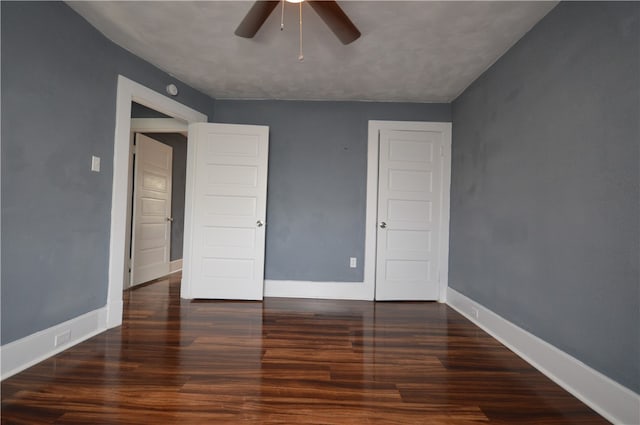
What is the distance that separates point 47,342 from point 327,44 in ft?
9.84

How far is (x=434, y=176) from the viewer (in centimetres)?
370

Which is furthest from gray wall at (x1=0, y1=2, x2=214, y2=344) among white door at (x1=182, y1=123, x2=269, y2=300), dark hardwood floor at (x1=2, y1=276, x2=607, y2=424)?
white door at (x1=182, y1=123, x2=269, y2=300)

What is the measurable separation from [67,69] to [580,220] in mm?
3507

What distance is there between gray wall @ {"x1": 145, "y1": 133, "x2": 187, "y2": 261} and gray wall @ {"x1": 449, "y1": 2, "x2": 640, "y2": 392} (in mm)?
4440

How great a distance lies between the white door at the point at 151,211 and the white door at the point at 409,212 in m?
3.19

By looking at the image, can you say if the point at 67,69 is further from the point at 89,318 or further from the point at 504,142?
the point at 504,142

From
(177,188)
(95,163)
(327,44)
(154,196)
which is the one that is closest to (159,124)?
(154,196)

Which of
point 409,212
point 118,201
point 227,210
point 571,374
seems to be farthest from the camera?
point 409,212

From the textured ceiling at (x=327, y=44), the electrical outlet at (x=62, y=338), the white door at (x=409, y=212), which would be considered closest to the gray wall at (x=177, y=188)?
the textured ceiling at (x=327, y=44)

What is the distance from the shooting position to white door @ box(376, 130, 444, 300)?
3688 millimetres

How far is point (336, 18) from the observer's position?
1870 millimetres

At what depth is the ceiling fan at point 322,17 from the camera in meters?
1.77

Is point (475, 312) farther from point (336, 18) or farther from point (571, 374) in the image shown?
point (336, 18)

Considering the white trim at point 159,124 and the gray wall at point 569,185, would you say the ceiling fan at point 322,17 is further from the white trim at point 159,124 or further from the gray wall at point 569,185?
the white trim at point 159,124
